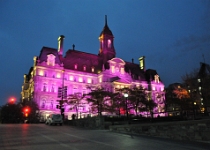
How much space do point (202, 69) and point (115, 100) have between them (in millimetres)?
20273

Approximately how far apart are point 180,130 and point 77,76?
5812 cm

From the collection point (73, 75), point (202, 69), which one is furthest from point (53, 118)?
point (73, 75)

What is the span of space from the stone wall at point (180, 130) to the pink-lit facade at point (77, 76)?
127 feet

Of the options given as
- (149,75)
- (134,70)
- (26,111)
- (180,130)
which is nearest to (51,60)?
(26,111)

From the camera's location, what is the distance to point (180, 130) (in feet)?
50.7

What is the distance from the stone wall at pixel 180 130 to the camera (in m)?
13.6

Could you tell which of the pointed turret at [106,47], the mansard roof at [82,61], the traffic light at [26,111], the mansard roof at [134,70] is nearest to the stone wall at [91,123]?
the traffic light at [26,111]

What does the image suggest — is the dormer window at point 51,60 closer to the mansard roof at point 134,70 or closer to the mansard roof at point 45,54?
the mansard roof at point 45,54

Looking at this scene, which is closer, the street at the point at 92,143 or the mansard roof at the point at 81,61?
the street at the point at 92,143

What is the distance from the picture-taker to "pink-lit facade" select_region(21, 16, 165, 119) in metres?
63.2

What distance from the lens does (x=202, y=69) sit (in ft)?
144

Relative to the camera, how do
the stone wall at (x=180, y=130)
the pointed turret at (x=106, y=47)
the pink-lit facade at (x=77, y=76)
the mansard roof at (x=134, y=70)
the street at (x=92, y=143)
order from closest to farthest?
the street at (x=92, y=143) → the stone wall at (x=180, y=130) → the pink-lit facade at (x=77, y=76) → the pointed turret at (x=106, y=47) → the mansard roof at (x=134, y=70)

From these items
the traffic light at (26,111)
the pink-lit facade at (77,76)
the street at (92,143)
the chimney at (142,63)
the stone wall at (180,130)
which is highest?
the chimney at (142,63)

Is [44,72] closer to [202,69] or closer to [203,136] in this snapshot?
[202,69]
